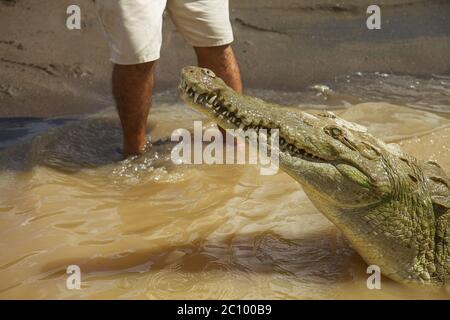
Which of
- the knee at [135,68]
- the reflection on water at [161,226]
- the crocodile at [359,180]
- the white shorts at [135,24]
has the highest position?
the white shorts at [135,24]

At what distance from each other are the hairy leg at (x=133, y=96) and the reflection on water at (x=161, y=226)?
0.13 m

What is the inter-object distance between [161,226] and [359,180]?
90cm

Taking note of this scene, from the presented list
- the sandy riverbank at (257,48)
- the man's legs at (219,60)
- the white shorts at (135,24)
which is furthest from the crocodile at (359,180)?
the sandy riverbank at (257,48)

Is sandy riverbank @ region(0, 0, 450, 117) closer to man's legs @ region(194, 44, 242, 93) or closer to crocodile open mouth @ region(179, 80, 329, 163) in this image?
man's legs @ region(194, 44, 242, 93)

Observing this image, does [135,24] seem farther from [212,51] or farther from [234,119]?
[234,119]

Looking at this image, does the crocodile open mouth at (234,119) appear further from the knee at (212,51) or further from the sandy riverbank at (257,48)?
the sandy riverbank at (257,48)

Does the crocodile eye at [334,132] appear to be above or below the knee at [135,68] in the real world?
below

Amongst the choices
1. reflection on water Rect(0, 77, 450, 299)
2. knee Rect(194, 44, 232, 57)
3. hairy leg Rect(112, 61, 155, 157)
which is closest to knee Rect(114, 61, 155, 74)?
hairy leg Rect(112, 61, 155, 157)

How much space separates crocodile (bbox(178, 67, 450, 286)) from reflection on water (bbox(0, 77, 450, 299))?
0.44 feet

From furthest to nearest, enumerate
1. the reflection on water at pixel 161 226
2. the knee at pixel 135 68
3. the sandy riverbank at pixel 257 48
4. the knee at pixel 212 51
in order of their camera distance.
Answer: the sandy riverbank at pixel 257 48, the knee at pixel 212 51, the knee at pixel 135 68, the reflection on water at pixel 161 226

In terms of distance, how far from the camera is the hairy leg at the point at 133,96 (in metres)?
2.98

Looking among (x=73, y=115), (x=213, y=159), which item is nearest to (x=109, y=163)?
(x=213, y=159)

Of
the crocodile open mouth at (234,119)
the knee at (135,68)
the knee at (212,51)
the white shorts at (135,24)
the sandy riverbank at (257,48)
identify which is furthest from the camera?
the sandy riverbank at (257,48)
